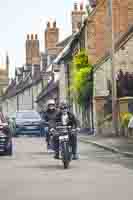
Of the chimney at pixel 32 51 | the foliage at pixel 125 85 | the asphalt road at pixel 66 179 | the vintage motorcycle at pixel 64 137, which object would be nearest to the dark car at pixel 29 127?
the foliage at pixel 125 85

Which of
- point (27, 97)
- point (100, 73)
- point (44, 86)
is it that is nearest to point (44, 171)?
point (100, 73)

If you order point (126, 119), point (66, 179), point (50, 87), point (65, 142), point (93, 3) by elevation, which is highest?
point (93, 3)

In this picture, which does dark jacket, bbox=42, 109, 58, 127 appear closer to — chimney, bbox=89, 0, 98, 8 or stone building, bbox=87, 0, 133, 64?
stone building, bbox=87, 0, 133, 64

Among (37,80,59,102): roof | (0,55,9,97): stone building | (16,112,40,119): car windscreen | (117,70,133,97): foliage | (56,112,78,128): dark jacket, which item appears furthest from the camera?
(0,55,9,97): stone building

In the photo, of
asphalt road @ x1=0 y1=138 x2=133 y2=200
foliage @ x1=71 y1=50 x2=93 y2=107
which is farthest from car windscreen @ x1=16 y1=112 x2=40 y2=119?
asphalt road @ x1=0 y1=138 x2=133 y2=200

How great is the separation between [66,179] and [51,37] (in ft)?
209

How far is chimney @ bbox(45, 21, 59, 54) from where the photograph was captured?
75.5 metres

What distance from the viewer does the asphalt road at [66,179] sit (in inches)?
460

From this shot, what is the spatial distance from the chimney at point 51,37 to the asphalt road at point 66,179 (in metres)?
55.4

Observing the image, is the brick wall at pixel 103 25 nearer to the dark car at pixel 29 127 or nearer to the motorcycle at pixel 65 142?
the dark car at pixel 29 127

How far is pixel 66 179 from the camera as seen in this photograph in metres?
14.2

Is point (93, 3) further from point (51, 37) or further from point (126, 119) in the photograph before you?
point (51, 37)

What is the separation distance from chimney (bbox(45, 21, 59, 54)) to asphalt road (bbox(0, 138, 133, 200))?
5536cm

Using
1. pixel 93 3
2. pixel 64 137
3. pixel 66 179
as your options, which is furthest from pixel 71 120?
pixel 93 3
